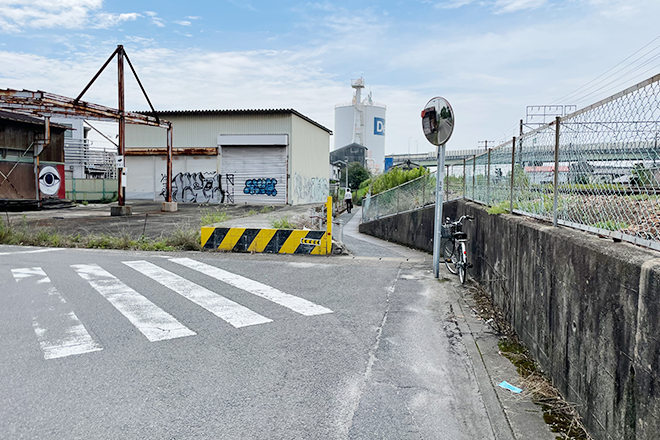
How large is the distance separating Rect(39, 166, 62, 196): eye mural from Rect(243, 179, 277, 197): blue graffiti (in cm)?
1228

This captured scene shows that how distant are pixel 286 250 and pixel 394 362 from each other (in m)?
6.94

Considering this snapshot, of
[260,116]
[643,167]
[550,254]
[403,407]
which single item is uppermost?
[260,116]

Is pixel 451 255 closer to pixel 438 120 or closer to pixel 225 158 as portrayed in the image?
pixel 438 120

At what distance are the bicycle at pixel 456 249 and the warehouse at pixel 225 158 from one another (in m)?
26.7

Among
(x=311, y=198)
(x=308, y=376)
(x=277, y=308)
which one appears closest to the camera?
(x=308, y=376)

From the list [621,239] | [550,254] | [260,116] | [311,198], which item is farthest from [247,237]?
[311,198]

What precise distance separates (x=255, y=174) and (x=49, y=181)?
13322 mm

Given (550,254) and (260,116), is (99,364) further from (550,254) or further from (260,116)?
(260,116)

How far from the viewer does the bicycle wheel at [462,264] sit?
8.47 meters

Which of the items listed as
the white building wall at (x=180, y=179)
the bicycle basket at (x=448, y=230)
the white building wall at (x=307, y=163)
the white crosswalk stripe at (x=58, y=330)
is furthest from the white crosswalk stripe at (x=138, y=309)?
the white building wall at (x=180, y=179)

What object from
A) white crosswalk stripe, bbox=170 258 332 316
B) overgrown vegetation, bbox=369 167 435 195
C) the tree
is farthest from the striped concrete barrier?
the tree

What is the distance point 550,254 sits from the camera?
14.4ft

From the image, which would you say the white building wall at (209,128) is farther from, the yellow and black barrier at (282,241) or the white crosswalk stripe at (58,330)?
the white crosswalk stripe at (58,330)

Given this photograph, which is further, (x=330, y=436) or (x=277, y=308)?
(x=277, y=308)
